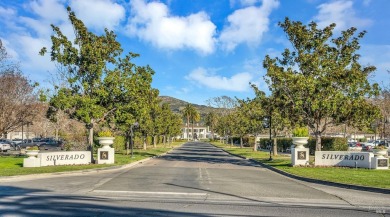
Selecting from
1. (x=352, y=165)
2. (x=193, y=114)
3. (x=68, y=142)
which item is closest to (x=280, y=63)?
(x=352, y=165)

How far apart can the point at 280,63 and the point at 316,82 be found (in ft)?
12.7

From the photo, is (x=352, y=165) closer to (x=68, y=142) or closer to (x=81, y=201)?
(x=81, y=201)

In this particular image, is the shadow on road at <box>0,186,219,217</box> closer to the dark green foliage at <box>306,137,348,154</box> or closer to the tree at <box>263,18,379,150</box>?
the tree at <box>263,18,379,150</box>

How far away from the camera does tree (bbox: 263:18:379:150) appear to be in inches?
1019

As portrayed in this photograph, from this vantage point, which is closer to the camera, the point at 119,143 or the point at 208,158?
the point at 208,158

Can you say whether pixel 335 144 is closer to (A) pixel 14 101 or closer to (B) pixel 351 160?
(B) pixel 351 160

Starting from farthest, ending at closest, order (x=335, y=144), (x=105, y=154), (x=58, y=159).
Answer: (x=335, y=144) < (x=105, y=154) < (x=58, y=159)

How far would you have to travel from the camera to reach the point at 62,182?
15.9m

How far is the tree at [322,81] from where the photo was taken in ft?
84.9

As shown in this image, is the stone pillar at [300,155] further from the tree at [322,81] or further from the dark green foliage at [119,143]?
the dark green foliage at [119,143]

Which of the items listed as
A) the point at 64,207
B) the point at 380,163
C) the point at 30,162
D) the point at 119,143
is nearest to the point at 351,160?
the point at 380,163

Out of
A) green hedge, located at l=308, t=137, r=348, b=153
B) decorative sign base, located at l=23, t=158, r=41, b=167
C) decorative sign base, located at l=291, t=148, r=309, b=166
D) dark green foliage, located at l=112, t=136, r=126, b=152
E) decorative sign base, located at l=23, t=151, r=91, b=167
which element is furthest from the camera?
dark green foliage, located at l=112, t=136, r=126, b=152

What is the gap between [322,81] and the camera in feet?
84.6

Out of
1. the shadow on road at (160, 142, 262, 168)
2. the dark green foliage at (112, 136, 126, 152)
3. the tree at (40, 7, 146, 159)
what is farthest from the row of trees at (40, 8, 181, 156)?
the dark green foliage at (112, 136, 126, 152)
